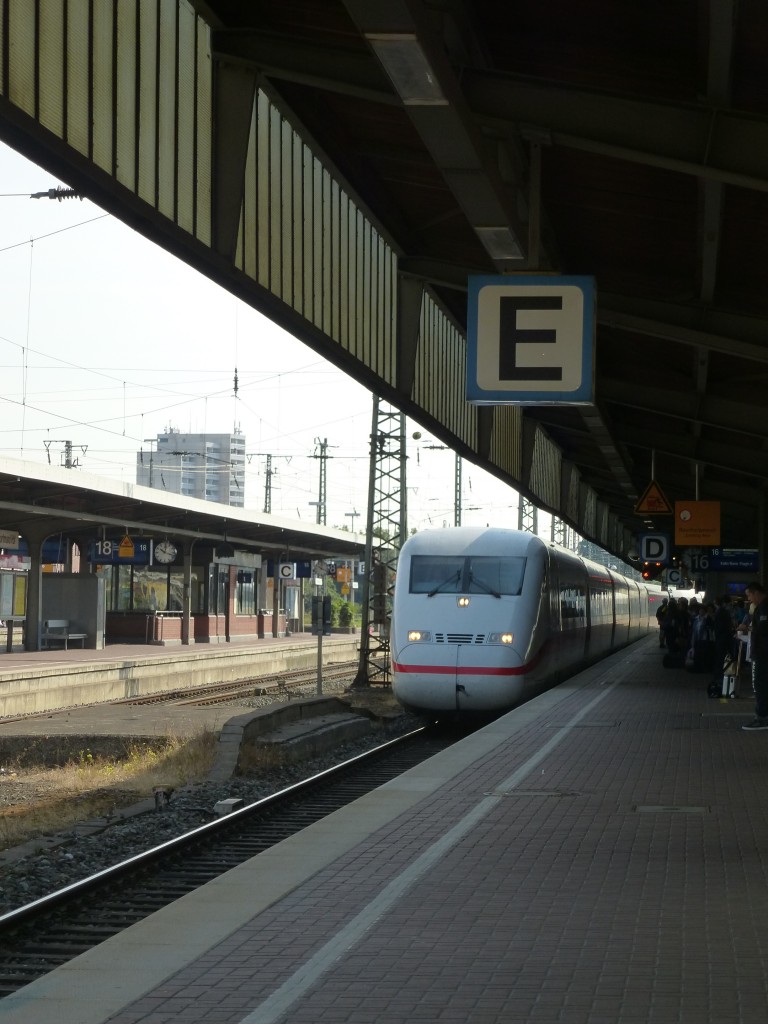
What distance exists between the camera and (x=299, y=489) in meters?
77.1

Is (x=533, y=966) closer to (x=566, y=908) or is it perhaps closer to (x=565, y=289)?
(x=566, y=908)

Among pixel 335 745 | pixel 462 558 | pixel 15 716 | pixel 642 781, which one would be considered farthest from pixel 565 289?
pixel 15 716

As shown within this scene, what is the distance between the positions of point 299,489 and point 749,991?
72357 millimetres

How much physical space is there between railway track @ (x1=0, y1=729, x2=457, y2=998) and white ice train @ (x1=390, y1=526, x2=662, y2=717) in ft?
12.9

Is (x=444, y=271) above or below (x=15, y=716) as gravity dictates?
above

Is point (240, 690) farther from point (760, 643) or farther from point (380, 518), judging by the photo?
point (760, 643)

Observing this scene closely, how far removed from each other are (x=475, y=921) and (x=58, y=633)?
3346 cm

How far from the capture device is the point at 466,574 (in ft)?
65.9

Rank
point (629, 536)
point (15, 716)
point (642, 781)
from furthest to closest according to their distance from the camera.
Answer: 1. point (629, 536)
2. point (15, 716)
3. point (642, 781)

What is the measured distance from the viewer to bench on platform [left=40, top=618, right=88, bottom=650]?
3788 cm

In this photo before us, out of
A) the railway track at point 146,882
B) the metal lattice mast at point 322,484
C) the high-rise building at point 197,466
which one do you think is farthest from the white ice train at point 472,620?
the high-rise building at point 197,466

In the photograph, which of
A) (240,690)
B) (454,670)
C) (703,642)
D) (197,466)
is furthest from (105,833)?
(197,466)

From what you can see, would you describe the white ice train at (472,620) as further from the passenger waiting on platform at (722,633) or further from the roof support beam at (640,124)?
the roof support beam at (640,124)

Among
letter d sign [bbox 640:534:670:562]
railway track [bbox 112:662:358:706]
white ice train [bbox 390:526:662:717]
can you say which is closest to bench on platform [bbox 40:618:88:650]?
railway track [bbox 112:662:358:706]
